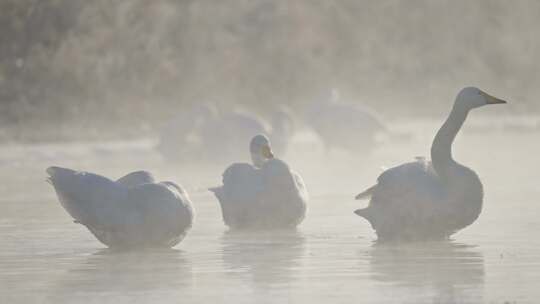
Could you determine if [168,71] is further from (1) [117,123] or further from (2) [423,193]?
(2) [423,193]

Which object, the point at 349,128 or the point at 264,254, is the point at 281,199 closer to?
the point at 264,254

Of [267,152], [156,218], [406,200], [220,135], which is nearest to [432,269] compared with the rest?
[406,200]

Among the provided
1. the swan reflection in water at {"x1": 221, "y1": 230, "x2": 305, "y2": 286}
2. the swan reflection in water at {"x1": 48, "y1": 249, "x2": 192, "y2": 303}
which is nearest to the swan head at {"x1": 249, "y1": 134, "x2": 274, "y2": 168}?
the swan reflection in water at {"x1": 221, "y1": 230, "x2": 305, "y2": 286}

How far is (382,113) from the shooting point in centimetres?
3506

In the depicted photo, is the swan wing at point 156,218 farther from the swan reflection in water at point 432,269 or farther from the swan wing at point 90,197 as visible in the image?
the swan reflection in water at point 432,269

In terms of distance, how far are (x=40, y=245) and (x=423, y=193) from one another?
3.34 metres

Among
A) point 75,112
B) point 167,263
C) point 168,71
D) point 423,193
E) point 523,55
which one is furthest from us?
point 523,55

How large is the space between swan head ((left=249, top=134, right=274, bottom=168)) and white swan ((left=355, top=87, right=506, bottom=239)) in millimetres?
2396

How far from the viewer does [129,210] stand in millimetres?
11398

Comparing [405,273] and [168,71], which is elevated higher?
[168,71]

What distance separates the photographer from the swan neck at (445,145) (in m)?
11.8

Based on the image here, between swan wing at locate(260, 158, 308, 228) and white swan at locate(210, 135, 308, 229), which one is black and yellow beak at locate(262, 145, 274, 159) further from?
swan wing at locate(260, 158, 308, 228)

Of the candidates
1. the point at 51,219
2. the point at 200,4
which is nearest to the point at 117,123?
the point at 200,4

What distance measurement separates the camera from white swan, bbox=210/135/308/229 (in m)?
13.0
